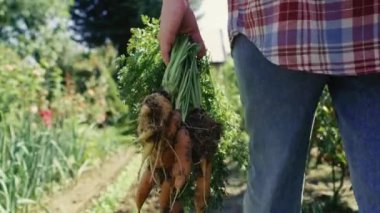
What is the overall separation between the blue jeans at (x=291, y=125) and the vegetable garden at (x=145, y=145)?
19cm

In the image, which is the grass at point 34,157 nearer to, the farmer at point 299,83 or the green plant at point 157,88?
the green plant at point 157,88

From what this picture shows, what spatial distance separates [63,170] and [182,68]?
156 inches

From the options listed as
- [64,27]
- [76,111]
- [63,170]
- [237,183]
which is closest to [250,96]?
[237,183]

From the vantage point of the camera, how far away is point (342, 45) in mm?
1304

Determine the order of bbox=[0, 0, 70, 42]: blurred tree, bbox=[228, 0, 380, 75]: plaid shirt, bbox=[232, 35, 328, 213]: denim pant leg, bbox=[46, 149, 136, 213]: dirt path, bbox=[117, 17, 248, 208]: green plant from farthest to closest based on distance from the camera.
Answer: bbox=[0, 0, 70, 42]: blurred tree < bbox=[46, 149, 136, 213]: dirt path < bbox=[117, 17, 248, 208]: green plant < bbox=[232, 35, 328, 213]: denim pant leg < bbox=[228, 0, 380, 75]: plaid shirt

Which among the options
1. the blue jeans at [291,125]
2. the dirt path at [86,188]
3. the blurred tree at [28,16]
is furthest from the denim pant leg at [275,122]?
the blurred tree at [28,16]

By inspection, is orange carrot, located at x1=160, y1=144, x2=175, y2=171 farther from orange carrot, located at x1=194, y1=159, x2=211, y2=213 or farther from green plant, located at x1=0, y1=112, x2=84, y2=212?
green plant, located at x1=0, y1=112, x2=84, y2=212

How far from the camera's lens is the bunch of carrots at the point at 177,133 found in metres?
1.62

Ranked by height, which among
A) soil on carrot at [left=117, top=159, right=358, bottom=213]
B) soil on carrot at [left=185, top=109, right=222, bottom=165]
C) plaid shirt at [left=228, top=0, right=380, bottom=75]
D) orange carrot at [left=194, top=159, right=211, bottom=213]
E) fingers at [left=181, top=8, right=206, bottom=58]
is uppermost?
fingers at [left=181, top=8, right=206, bottom=58]

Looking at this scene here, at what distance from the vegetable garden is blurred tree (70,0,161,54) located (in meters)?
11.2

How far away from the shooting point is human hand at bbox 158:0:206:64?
1640mm

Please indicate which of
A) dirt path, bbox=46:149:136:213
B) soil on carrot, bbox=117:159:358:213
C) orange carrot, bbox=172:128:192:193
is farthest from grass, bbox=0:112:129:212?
orange carrot, bbox=172:128:192:193

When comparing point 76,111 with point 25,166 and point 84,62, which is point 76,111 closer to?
point 25,166

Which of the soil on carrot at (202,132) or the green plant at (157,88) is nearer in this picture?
the soil on carrot at (202,132)
